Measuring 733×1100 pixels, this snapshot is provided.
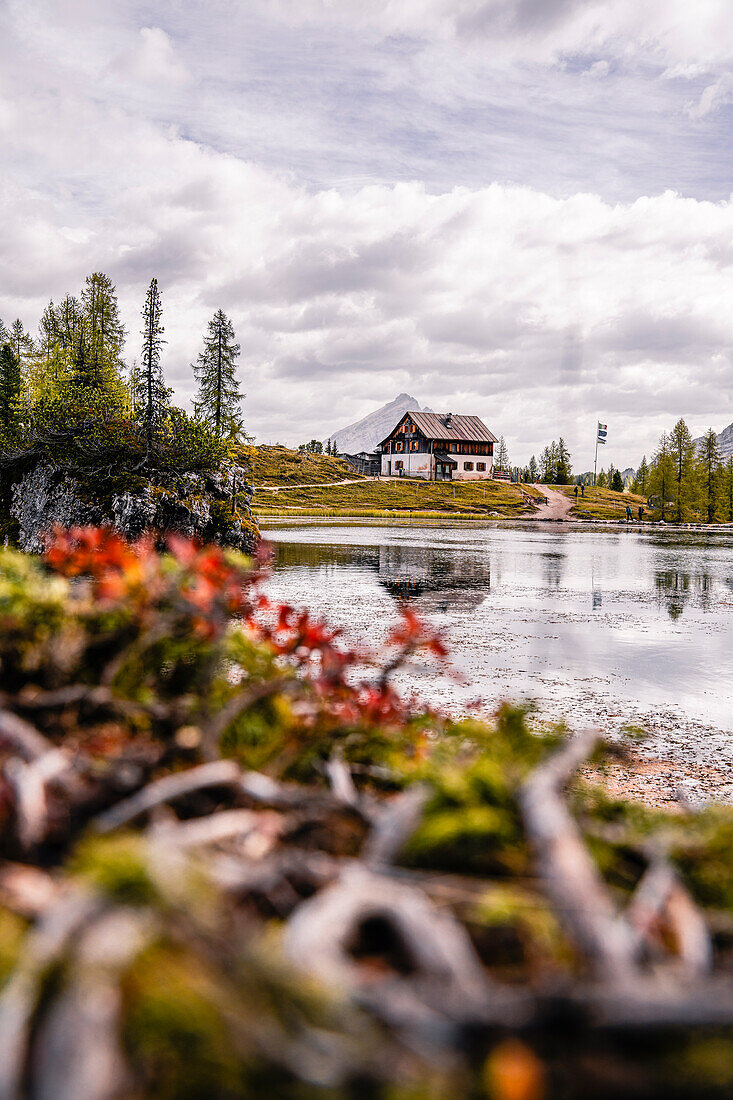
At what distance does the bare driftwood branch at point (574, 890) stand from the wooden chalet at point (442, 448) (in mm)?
121548

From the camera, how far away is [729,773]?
958cm

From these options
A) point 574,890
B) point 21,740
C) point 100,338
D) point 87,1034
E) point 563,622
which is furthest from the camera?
point 100,338

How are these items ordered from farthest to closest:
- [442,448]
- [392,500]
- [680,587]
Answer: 1. [442,448]
2. [392,500]
3. [680,587]

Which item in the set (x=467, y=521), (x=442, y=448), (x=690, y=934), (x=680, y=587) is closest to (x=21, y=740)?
(x=690, y=934)

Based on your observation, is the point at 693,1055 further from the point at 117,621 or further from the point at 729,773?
the point at 729,773

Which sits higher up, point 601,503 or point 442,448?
point 442,448

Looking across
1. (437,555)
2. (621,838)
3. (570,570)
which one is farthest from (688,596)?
(621,838)

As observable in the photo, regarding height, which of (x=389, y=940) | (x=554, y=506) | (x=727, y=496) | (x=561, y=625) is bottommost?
(x=561, y=625)

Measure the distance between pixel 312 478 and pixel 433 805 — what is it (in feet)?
379

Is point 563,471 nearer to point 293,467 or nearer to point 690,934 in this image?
point 293,467

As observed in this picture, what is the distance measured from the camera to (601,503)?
12044cm

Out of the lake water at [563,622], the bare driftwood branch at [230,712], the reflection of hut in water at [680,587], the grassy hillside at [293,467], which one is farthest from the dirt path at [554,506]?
the bare driftwood branch at [230,712]

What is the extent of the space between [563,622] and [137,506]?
22092 mm

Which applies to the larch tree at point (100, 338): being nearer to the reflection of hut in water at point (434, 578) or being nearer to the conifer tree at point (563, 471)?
the reflection of hut in water at point (434, 578)
